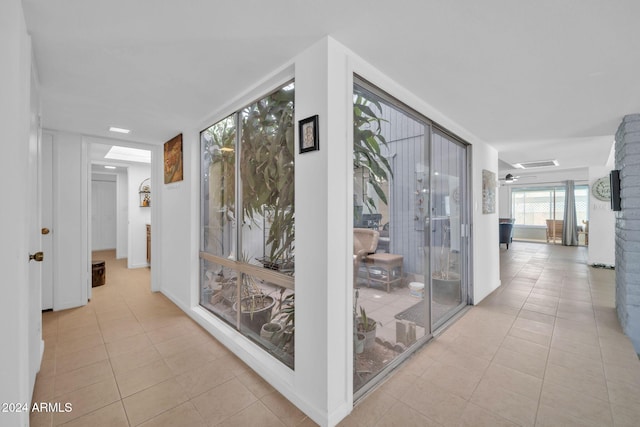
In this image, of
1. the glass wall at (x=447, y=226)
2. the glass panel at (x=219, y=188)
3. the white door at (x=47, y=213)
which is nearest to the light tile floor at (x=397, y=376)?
the glass wall at (x=447, y=226)

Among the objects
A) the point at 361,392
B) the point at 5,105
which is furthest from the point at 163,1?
the point at 361,392

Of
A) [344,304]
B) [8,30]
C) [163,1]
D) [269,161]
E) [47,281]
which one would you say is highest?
[163,1]

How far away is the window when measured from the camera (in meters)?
9.15

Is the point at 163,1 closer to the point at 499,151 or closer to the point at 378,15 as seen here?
the point at 378,15

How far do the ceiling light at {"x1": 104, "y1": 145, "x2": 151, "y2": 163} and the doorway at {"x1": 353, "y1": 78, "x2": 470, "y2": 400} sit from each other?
5.02m

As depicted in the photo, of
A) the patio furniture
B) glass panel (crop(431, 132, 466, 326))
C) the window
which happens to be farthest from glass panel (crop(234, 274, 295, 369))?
the window

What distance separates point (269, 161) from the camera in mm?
2262

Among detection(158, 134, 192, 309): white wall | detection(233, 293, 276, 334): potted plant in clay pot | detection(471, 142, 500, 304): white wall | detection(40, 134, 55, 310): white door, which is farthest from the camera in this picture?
detection(471, 142, 500, 304): white wall

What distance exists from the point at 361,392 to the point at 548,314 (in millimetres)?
2916

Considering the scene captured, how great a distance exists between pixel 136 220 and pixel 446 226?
6246mm

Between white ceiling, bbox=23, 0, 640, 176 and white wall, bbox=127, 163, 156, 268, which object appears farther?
white wall, bbox=127, 163, 156, 268

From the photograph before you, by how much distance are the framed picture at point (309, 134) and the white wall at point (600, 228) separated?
741 cm

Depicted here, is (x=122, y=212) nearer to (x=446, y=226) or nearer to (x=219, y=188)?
(x=219, y=188)

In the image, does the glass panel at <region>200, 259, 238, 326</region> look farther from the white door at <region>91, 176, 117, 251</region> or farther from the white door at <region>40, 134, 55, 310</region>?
the white door at <region>91, 176, 117, 251</region>
